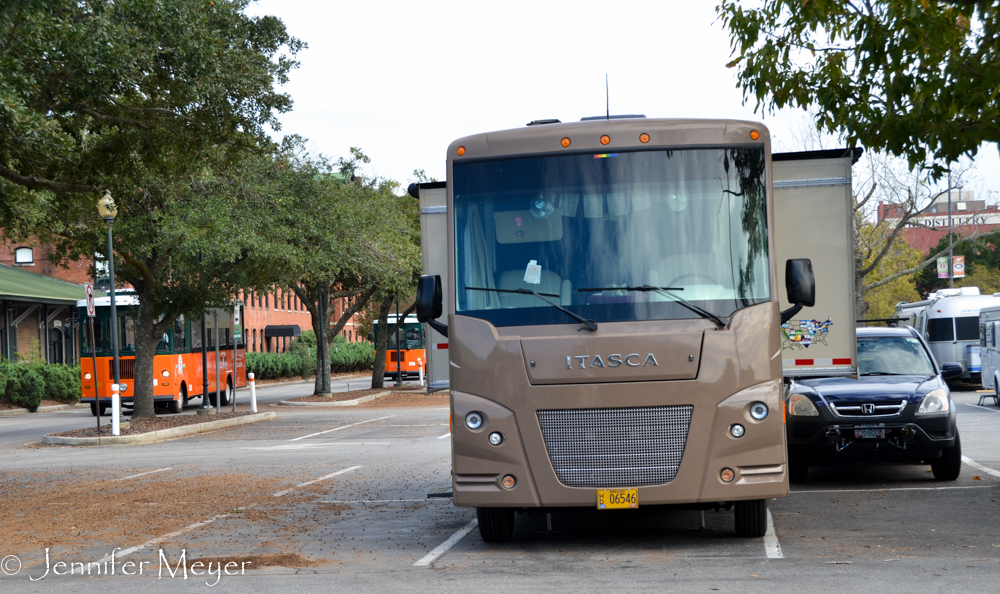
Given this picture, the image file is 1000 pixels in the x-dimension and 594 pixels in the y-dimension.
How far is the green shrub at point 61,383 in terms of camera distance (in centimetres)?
4150

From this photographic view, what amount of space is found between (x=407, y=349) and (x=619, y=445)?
167 ft

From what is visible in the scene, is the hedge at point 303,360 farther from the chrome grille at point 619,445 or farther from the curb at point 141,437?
the chrome grille at point 619,445

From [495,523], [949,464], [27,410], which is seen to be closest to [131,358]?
[27,410]

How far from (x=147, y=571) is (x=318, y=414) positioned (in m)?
24.1

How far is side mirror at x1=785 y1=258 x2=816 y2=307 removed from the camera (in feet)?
26.5

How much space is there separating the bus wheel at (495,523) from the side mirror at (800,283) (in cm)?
273

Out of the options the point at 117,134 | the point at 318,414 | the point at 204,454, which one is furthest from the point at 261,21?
the point at 318,414

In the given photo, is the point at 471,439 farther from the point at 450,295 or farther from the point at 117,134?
the point at 117,134

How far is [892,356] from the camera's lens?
13.4 metres

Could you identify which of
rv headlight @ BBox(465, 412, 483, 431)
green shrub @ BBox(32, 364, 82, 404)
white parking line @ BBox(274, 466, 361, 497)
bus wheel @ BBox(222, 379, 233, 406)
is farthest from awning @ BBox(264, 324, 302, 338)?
rv headlight @ BBox(465, 412, 483, 431)

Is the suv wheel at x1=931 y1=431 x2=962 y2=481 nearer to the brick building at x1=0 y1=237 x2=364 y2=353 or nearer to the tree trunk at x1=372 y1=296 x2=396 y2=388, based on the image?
the tree trunk at x1=372 y1=296 x2=396 y2=388

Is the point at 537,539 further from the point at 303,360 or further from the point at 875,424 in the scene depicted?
the point at 303,360

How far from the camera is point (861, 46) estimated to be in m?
10.3

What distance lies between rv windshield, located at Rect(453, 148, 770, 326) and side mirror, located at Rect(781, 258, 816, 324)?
18 centimetres
